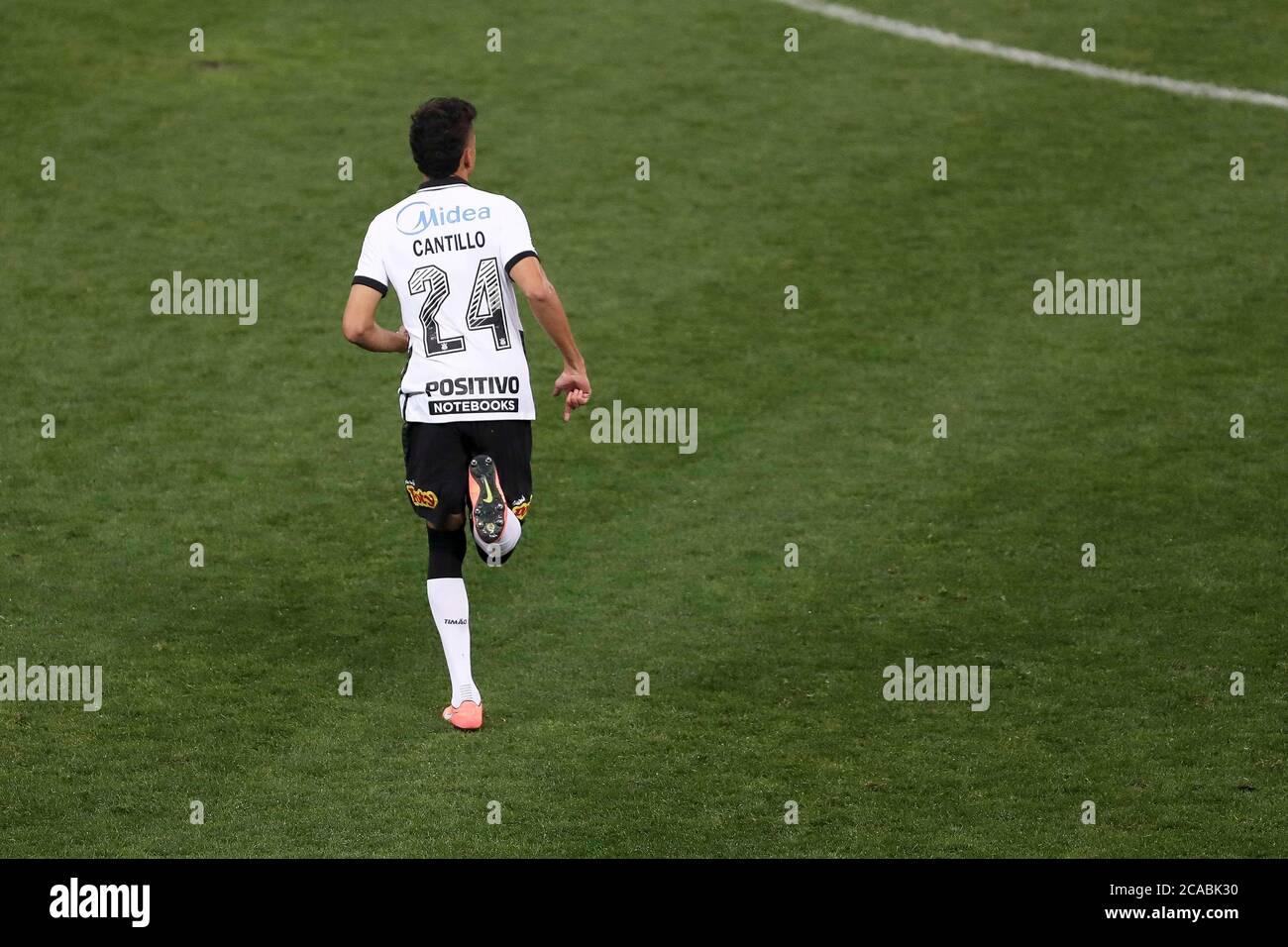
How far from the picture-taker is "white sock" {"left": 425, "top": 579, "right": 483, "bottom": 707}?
7.48 meters

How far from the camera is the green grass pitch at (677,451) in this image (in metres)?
7.12

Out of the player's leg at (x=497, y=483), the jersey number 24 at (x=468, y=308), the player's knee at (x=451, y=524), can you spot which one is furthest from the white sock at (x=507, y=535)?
the jersey number 24 at (x=468, y=308)

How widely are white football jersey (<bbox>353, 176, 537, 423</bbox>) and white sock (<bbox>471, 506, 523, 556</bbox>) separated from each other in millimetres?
427

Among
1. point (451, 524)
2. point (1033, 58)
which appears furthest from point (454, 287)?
point (1033, 58)

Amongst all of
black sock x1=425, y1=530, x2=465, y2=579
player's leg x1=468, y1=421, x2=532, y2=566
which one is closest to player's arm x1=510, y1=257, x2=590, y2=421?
player's leg x1=468, y1=421, x2=532, y2=566

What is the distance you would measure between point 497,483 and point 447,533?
433mm

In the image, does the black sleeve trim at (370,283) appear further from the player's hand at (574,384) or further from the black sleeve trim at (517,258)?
the player's hand at (574,384)

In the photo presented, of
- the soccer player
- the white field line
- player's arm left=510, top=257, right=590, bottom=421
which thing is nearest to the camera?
player's arm left=510, top=257, right=590, bottom=421

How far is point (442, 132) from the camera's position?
283 inches

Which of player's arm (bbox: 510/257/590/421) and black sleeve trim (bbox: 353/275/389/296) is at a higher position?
black sleeve trim (bbox: 353/275/389/296)

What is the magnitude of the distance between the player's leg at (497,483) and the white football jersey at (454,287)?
9cm

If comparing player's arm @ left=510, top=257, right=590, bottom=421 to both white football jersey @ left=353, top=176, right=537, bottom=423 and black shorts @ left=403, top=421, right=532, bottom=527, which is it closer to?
white football jersey @ left=353, top=176, right=537, bottom=423

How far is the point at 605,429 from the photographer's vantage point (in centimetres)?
1078
